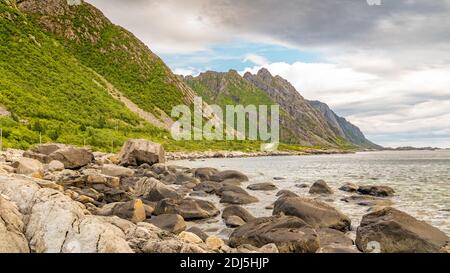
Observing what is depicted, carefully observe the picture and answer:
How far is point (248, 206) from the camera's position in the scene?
26938 millimetres

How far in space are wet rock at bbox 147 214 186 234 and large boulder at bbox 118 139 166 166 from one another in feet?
119

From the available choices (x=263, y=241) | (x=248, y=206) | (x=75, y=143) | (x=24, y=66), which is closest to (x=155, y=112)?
(x=24, y=66)

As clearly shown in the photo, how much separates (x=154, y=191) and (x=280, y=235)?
1273 centimetres

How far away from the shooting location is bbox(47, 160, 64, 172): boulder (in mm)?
37397

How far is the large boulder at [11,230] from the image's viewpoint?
380 inches

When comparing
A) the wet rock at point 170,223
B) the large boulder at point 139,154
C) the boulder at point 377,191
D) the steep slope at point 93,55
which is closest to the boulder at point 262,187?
the boulder at point 377,191

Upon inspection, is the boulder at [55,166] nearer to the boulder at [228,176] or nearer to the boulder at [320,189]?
the boulder at [228,176]

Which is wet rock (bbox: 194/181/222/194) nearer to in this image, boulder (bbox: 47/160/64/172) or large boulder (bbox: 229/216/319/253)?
boulder (bbox: 47/160/64/172)

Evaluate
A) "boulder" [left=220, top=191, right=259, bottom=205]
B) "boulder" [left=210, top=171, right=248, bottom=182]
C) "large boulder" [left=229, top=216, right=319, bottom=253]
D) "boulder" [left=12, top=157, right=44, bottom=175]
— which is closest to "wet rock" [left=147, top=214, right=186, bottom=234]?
"large boulder" [left=229, top=216, right=319, bottom=253]

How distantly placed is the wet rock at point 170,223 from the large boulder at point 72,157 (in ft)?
89.0

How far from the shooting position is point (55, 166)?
3828cm

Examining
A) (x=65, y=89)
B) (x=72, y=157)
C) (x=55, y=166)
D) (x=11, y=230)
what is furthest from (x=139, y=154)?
(x=65, y=89)
